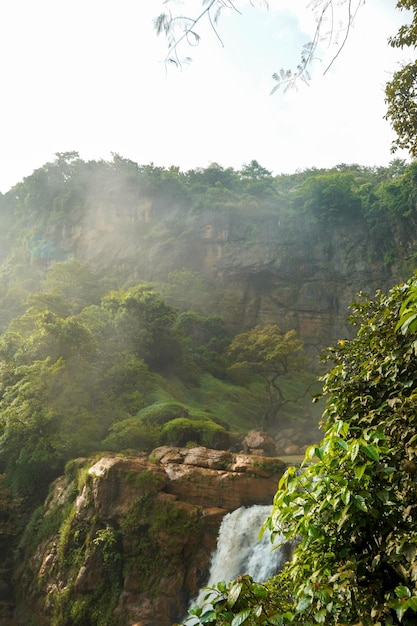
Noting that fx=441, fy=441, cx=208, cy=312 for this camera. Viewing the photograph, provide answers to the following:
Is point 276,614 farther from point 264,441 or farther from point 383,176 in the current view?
point 383,176

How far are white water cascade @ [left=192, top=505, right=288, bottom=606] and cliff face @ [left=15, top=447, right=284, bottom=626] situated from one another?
225 mm

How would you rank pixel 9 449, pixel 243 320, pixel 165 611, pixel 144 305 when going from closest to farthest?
pixel 165 611
pixel 9 449
pixel 144 305
pixel 243 320

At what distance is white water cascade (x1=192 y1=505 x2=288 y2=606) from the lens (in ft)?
30.0

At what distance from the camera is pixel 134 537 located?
1033 centimetres

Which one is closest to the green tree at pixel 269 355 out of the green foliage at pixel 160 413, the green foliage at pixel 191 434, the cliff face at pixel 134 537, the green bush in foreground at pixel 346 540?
the green foliage at pixel 160 413

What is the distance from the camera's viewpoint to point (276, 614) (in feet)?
5.83

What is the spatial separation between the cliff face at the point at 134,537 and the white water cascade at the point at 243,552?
0.74 feet

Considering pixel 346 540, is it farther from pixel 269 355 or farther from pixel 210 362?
pixel 210 362

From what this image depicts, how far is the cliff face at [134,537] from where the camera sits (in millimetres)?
9688

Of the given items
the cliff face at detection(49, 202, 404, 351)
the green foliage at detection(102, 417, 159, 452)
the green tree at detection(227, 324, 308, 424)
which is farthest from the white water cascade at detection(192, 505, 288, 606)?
the cliff face at detection(49, 202, 404, 351)

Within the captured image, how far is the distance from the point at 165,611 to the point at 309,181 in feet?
94.8

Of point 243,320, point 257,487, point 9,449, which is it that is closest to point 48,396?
point 9,449

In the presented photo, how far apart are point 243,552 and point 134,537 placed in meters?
2.61

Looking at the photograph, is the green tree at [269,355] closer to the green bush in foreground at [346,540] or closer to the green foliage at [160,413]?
the green foliage at [160,413]
